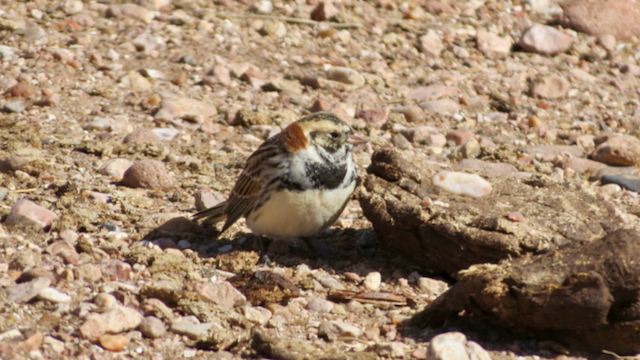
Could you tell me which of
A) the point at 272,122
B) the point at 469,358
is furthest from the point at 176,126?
→ the point at 469,358

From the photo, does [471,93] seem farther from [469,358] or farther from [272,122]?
[469,358]

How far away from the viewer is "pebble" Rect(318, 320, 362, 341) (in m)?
4.34

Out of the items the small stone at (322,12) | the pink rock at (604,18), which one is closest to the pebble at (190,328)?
the small stone at (322,12)

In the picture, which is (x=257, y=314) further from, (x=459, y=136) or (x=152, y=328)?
(x=459, y=136)

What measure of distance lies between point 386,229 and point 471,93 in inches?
188

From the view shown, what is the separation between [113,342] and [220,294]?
0.91 metres

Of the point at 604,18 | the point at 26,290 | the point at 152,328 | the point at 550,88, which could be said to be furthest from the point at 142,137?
the point at 604,18

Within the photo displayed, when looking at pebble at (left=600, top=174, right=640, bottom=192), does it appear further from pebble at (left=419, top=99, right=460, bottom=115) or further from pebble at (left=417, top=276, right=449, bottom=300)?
pebble at (left=417, top=276, right=449, bottom=300)

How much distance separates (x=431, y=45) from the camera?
1064 cm

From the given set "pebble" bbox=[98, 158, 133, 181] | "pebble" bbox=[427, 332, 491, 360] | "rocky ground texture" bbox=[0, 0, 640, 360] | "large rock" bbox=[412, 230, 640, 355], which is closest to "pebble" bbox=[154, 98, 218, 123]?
"rocky ground texture" bbox=[0, 0, 640, 360]

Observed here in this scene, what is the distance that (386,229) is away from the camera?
17.8 ft

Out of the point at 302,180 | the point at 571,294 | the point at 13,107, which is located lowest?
the point at 13,107

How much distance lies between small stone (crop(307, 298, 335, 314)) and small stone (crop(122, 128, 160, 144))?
11.6ft

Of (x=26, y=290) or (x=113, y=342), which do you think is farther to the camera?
(x=26, y=290)
